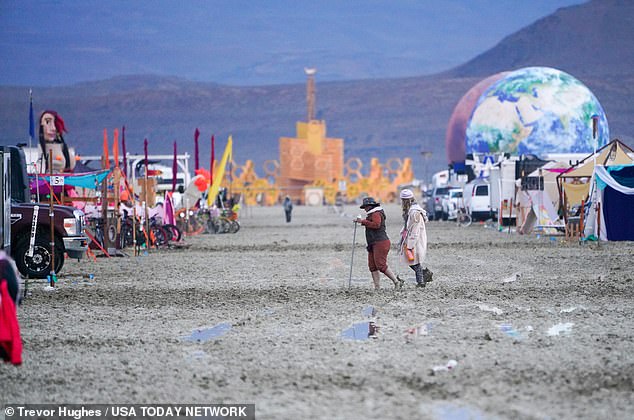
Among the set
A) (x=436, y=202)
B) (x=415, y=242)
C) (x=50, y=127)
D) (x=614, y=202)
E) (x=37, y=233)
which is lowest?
(x=436, y=202)

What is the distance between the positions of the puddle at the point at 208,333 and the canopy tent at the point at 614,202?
16.3m

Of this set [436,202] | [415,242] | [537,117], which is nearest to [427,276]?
[415,242]

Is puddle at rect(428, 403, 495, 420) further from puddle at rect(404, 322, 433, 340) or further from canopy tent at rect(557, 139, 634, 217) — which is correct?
canopy tent at rect(557, 139, 634, 217)

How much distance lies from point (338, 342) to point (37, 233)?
8.70 m

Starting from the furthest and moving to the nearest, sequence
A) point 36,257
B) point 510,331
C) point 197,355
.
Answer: point 36,257 < point 510,331 < point 197,355

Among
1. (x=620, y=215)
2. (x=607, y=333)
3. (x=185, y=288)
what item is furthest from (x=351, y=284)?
(x=620, y=215)

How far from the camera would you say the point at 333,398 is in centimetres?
809

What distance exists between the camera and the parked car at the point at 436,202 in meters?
49.8

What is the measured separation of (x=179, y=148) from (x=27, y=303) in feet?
558

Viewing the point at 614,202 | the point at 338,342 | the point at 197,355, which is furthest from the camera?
the point at 614,202

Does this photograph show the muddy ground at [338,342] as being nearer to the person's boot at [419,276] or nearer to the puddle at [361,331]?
the puddle at [361,331]

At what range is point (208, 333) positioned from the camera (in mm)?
11602

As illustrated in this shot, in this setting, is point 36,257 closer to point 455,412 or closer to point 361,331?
point 361,331

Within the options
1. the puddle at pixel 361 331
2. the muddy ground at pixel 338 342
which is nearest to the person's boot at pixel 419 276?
the muddy ground at pixel 338 342
